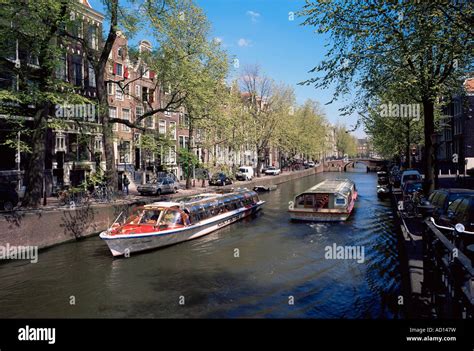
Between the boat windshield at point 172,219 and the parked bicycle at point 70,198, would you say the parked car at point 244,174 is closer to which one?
the parked bicycle at point 70,198

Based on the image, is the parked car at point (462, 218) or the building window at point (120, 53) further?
the building window at point (120, 53)

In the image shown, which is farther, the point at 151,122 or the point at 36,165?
the point at 151,122

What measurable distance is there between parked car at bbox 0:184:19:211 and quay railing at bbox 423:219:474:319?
21161mm

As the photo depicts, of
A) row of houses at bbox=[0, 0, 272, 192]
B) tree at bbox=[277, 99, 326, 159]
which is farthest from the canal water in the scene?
tree at bbox=[277, 99, 326, 159]

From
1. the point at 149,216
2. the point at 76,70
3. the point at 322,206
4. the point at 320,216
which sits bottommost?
the point at 320,216

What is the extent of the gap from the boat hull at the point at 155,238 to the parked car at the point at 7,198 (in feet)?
24.0

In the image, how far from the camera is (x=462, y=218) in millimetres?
11867

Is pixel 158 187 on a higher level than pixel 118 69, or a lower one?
lower

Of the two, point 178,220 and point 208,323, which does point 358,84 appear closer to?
point 178,220

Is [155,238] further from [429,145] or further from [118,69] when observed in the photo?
[118,69]

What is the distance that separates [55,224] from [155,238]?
5441 mm

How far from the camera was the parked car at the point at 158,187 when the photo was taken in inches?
1328

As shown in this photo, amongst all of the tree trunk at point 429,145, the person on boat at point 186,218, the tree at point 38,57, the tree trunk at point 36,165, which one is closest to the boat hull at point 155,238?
the person on boat at point 186,218

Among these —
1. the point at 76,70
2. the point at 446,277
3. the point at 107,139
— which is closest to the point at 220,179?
the point at 76,70
